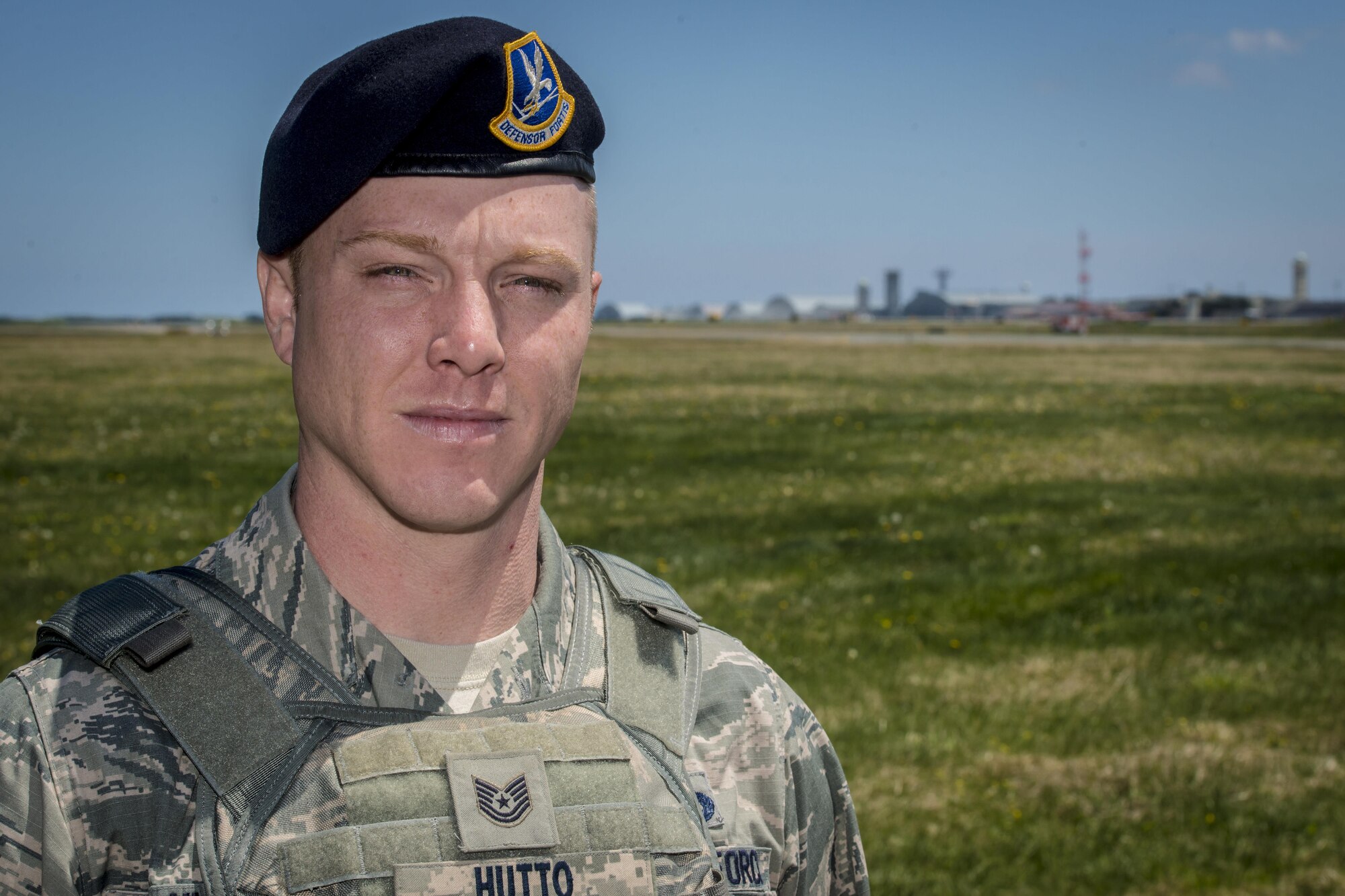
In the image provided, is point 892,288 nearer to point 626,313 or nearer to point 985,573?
point 626,313

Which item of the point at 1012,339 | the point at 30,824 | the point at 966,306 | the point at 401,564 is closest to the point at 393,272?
the point at 401,564

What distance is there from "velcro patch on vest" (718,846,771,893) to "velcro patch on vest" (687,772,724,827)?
4 cm

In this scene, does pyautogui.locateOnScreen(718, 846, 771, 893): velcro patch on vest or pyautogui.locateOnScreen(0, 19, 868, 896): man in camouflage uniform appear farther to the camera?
pyautogui.locateOnScreen(718, 846, 771, 893): velcro patch on vest

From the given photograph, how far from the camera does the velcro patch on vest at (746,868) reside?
1808 millimetres

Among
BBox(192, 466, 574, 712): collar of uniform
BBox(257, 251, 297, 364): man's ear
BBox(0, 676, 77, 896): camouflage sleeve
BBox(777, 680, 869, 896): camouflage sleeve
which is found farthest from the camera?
BBox(777, 680, 869, 896): camouflage sleeve

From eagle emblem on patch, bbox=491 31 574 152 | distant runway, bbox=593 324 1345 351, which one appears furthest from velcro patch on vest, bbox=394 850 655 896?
distant runway, bbox=593 324 1345 351

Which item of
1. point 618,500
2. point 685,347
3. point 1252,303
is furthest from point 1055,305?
point 618,500

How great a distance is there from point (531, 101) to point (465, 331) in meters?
0.40

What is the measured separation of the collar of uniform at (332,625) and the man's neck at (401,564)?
0.10 ft

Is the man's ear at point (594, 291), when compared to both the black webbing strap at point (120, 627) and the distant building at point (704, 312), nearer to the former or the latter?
the black webbing strap at point (120, 627)

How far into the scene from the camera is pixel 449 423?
5.38 feet

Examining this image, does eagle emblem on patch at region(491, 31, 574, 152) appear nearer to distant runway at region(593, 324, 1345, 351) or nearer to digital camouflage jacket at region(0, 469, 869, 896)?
digital camouflage jacket at region(0, 469, 869, 896)

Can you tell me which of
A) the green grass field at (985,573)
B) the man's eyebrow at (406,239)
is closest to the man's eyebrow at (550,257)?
the man's eyebrow at (406,239)

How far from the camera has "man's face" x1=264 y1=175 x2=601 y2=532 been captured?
1.62m
